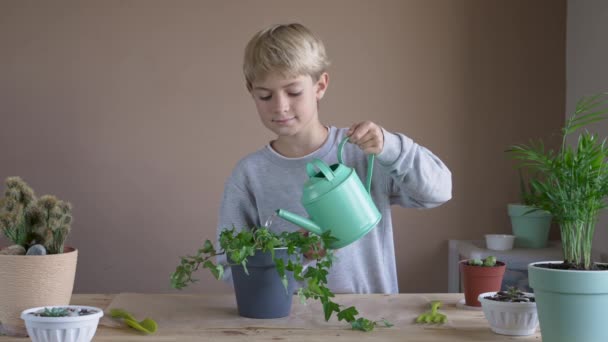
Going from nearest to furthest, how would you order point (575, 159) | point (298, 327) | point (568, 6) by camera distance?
point (575, 159), point (298, 327), point (568, 6)

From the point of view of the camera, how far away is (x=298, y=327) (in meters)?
1.25

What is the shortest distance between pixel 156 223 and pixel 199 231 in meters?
0.17

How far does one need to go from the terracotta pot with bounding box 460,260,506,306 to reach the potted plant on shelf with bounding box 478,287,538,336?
0.54 ft

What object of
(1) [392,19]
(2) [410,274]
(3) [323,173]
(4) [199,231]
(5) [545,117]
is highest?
(1) [392,19]

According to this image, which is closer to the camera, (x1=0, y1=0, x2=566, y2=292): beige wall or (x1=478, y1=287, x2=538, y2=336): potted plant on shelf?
(x1=478, y1=287, x2=538, y2=336): potted plant on shelf

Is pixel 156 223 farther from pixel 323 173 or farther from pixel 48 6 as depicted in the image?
pixel 323 173

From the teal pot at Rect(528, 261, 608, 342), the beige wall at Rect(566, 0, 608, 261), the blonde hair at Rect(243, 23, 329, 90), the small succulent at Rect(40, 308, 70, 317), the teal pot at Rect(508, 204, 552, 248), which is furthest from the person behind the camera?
the teal pot at Rect(508, 204, 552, 248)

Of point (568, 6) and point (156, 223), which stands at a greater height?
point (568, 6)

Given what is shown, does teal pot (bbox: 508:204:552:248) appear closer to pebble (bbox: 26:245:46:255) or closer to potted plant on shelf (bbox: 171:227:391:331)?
potted plant on shelf (bbox: 171:227:391:331)

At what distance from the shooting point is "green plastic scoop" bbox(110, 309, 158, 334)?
1.21 meters

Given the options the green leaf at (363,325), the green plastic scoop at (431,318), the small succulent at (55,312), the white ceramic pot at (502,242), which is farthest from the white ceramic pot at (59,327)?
the white ceramic pot at (502,242)

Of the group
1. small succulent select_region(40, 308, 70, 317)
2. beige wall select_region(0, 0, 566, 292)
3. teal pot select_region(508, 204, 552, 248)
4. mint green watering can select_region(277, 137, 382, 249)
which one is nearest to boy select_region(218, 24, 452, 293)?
mint green watering can select_region(277, 137, 382, 249)

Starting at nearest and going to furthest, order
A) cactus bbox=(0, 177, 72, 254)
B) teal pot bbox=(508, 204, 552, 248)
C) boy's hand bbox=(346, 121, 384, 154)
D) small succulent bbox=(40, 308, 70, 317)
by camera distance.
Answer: small succulent bbox=(40, 308, 70, 317) < cactus bbox=(0, 177, 72, 254) < boy's hand bbox=(346, 121, 384, 154) < teal pot bbox=(508, 204, 552, 248)

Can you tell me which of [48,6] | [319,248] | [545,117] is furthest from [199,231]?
[319,248]
